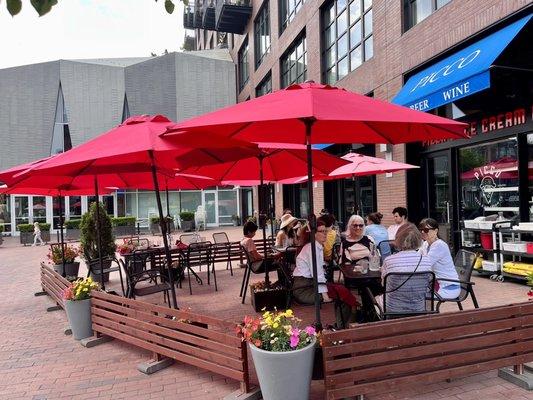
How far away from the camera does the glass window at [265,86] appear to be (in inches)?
883

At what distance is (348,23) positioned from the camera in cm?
1296

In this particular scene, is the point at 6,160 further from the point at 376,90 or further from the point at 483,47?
the point at 483,47

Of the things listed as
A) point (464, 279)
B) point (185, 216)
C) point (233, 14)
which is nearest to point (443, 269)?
point (464, 279)

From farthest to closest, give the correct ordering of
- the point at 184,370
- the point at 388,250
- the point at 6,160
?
the point at 6,160
the point at 388,250
the point at 184,370

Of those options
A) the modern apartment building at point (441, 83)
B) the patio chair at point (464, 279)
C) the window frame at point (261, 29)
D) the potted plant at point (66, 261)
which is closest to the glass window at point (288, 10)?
the modern apartment building at point (441, 83)

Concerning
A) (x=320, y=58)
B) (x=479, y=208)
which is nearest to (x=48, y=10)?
(x=479, y=208)

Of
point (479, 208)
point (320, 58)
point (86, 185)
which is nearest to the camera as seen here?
point (86, 185)

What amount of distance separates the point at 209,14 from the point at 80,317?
28205 mm

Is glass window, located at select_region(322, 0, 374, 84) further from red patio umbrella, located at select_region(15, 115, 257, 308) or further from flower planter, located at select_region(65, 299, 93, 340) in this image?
flower planter, located at select_region(65, 299, 93, 340)

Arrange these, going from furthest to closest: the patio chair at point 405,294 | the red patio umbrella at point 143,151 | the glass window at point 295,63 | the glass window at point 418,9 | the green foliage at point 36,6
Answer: the glass window at point 295,63 → the glass window at point 418,9 → the red patio umbrella at point 143,151 → the patio chair at point 405,294 → the green foliage at point 36,6

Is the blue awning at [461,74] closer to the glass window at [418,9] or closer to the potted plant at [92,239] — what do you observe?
the glass window at [418,9]

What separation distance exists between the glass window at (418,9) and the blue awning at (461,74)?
4.46ft

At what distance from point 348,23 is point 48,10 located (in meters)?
12.2

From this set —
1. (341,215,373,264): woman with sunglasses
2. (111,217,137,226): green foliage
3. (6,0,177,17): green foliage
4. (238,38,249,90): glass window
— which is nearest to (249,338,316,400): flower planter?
(341,215,373,264): woman with sunglasses
